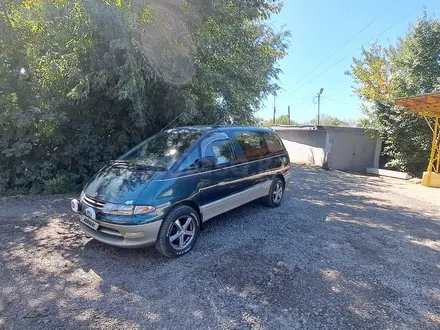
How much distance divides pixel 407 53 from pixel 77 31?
44.0 feet

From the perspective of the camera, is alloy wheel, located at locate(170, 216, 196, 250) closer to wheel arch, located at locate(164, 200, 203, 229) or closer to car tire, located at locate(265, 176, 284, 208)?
wheel arch, located at locate(164, 200, 203, 229)

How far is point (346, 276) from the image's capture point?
9.70 feet

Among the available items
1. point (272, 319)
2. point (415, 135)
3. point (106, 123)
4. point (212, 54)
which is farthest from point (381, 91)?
point (272, 319)

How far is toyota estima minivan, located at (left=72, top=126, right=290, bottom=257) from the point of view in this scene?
2957mm

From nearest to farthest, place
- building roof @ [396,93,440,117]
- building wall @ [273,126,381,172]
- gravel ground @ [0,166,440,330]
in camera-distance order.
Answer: gravel ground @ [0,166,440,330] → building roof @ [396,93,440,117] → building wall @ [273,126,381,172]

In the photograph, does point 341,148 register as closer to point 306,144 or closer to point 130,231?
point 306,144

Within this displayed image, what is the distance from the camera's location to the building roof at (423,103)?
7947 mm

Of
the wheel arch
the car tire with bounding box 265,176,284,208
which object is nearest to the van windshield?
the wheel arch

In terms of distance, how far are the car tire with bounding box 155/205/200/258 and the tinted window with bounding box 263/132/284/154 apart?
2433 millimetres

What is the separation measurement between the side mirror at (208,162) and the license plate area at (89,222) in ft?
4.91

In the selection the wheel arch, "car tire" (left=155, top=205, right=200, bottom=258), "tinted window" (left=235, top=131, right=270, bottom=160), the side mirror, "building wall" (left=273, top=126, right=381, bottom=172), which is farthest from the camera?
"building wall" (left=273, top=126, right=381, bottom=172)

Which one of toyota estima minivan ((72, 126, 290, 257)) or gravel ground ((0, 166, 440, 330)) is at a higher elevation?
toyota estima minivan ((72, 126, 290, 257))

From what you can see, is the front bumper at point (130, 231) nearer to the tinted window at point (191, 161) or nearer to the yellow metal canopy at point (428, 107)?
the tinted window at point (191, 161)

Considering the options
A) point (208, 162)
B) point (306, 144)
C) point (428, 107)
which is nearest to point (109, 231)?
point (208, 162)
